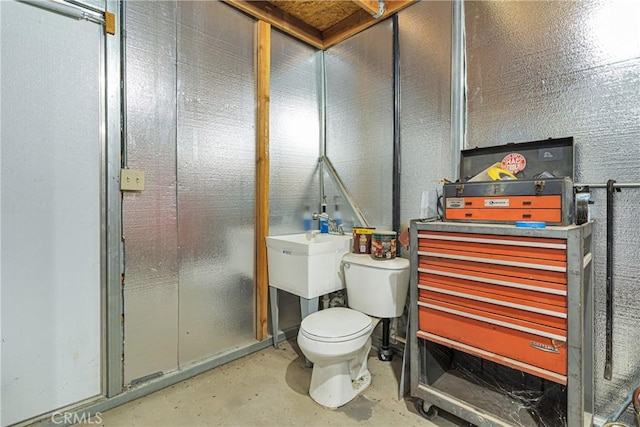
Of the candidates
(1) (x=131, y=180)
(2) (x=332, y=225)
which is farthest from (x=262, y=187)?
(1) (x=131, y=180)

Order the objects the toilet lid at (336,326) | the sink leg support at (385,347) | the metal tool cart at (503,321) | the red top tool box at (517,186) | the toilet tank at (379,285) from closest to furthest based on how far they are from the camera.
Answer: the metal tool cart at (503,321) < the red top tool box at (517,186) < the toilet lid at (336,326) < the toilet tank at (379,285) < the sink leg support at (385,347)

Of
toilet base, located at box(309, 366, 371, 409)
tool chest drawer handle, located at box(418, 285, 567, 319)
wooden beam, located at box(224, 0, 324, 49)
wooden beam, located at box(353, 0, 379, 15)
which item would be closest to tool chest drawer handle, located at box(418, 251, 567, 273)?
tool chest drawer handle, located at box(418, 285, 567, 319)

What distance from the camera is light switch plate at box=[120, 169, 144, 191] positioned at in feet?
5.39

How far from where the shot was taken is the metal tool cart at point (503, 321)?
1105 mm

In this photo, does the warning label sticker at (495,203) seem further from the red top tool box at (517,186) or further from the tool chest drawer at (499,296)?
the tool chest drawer at (499,296)

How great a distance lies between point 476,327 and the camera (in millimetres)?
1314

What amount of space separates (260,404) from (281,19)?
8.44 ft

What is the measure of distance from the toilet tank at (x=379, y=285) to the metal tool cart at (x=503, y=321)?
0.29 m

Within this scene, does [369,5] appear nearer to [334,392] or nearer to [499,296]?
[499,296]

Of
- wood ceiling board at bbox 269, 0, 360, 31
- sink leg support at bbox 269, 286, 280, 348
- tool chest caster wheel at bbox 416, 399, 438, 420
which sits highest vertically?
wood ceiling board at bbox 269, 0, 360, 31

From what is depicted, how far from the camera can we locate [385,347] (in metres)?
2.11

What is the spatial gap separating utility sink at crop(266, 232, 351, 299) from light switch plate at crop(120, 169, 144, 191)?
0.87 m

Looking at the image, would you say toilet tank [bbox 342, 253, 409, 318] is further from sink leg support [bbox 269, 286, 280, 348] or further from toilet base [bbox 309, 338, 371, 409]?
sink leg support [bbox 269, 286, 280, 348]

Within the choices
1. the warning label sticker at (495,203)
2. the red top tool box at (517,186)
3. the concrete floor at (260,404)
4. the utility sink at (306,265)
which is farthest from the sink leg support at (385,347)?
the warning label sticker at (495,203)
